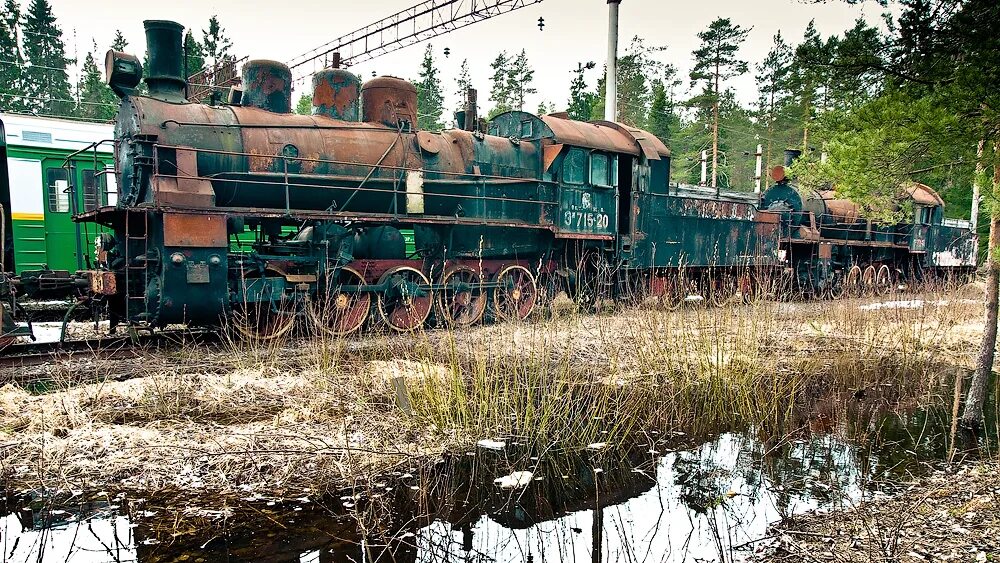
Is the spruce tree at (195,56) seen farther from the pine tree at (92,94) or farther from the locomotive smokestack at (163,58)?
the locomotive smokestack at (163,58)

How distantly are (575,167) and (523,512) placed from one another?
862cm

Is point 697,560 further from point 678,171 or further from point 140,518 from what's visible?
point 678,171

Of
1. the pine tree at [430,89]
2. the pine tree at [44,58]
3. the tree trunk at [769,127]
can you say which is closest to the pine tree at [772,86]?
the tree trunk at [769,127]

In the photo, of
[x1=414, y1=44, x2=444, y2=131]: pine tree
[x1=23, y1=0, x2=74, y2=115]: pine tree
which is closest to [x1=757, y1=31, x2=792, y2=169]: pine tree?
[x1=414, y1=44, x2=444, y2=131]: pine tree

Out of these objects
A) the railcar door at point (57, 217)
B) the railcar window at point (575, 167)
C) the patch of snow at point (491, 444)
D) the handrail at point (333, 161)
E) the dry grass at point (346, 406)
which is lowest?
the patch of snow at point (491, 444)

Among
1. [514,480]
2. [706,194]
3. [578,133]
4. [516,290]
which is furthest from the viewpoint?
[706,194]

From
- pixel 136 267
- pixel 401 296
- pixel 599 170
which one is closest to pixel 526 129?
pixel 599 170

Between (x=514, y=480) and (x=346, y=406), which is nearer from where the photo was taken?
(x=514, y=480)

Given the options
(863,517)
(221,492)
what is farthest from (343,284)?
(863,517)

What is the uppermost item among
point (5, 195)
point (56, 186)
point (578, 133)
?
point (578, 133)

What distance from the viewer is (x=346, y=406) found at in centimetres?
560

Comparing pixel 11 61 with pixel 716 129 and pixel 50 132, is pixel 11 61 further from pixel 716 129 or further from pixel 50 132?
pixel 716 129

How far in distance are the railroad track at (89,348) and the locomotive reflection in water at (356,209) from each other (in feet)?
1.19

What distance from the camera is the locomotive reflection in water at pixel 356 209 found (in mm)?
7992
